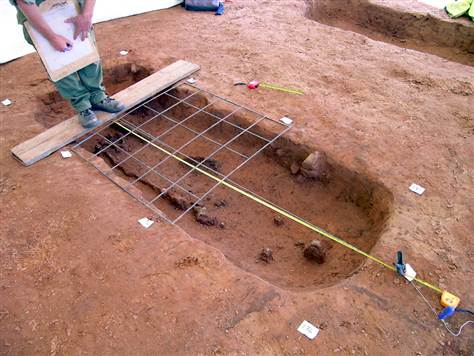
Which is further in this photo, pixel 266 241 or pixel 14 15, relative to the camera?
pixel 14 15

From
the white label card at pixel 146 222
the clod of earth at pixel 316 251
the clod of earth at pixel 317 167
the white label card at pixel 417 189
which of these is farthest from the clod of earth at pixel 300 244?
the white label card at pixel 146 222

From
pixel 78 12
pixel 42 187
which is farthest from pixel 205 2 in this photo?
pixel 42 187

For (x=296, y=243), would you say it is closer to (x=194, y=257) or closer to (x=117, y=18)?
(x=194, y=257)

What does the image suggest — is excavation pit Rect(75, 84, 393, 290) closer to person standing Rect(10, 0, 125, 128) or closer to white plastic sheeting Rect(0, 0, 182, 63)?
person standing Rect(10, 0, 125, 128)

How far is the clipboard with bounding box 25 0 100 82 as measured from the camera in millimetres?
3268

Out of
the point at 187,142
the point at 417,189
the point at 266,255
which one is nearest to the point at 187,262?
the point at 266,255

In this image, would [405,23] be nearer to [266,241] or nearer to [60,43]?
[266,241]

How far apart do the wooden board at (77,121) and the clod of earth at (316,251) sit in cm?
281

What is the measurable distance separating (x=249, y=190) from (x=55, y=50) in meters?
2.39

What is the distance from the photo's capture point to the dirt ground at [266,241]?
2.49 m

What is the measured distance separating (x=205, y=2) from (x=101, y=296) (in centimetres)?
618

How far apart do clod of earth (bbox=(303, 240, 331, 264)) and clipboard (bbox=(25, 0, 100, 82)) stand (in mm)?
2913

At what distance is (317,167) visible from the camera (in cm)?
383

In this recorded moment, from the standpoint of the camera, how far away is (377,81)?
494 cm
